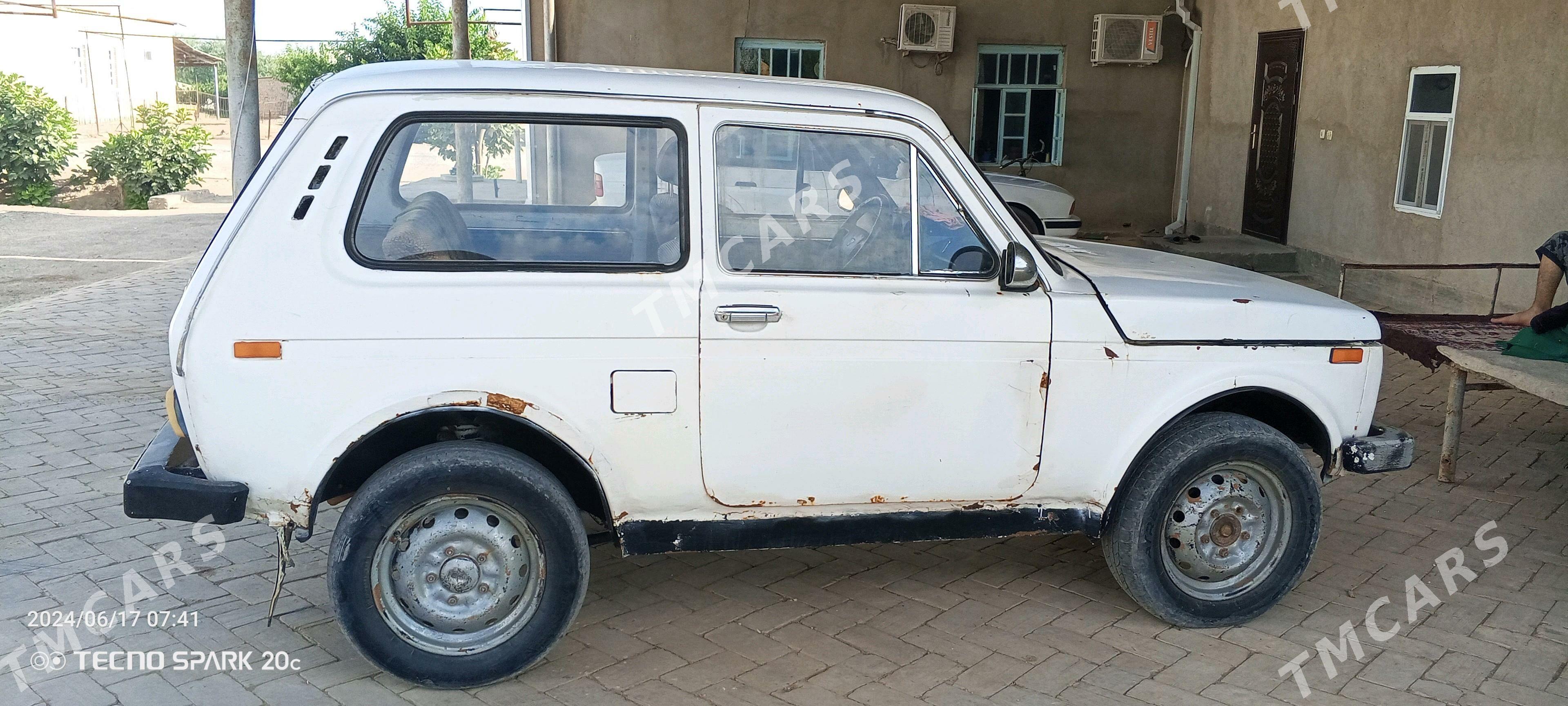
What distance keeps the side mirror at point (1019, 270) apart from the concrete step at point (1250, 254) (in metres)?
8.22

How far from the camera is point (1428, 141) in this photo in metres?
9.95

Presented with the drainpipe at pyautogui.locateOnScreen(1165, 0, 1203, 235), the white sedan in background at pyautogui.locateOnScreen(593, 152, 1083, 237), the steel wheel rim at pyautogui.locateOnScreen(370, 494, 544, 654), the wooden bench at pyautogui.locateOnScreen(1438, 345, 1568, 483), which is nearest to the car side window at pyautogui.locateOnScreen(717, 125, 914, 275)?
the steel wheel rim at pyautogui.locateOnScreen(370, 494, 544, 654)

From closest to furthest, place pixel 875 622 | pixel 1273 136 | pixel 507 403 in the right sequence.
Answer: pixel 507 403, pixel 875 622, pixel 1273 136

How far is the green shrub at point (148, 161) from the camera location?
20.1 meters

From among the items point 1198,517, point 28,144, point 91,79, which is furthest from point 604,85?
point 91,79

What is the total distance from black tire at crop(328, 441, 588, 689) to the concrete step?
9191 millimetres

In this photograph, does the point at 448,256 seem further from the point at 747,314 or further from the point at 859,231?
the point at 859,231

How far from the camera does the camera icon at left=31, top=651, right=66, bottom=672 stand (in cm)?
392

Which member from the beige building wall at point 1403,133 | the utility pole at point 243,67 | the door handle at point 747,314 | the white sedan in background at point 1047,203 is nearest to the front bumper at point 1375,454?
the door handle at point 747,314

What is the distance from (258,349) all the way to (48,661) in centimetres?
144

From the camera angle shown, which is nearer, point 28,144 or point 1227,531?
point 1227,531

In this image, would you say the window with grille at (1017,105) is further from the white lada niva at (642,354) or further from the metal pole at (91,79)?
the metal pole at (91,79)

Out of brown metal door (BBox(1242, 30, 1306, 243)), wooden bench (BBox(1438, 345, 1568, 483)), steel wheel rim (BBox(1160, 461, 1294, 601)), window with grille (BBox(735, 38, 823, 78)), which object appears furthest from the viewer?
window with grille (BBox(735, 38, 823, 78))

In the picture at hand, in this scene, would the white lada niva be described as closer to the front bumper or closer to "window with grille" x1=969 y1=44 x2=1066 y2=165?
the front bumper
